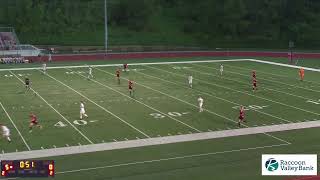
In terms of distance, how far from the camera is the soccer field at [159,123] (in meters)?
19.9

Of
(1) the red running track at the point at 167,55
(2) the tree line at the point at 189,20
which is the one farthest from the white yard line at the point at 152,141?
(2) the tree line at the point at 189,20

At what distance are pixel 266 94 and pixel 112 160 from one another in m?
16.8

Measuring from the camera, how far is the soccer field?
19906mm

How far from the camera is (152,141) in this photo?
75.5 feet

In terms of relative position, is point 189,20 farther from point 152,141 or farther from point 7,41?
point 152,141

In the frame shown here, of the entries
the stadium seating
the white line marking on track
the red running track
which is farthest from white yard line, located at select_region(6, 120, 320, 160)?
the stadium seating

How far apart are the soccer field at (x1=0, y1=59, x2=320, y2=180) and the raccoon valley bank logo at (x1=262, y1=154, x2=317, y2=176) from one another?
1.11 metres

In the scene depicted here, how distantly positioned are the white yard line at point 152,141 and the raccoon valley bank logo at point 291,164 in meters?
6.10

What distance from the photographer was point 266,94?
3444cm

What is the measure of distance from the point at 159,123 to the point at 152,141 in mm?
3328

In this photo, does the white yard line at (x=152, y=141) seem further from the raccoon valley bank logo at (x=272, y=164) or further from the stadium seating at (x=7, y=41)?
the stadium seating at (x=7, y=41)

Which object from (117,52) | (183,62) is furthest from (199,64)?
(117,52)
